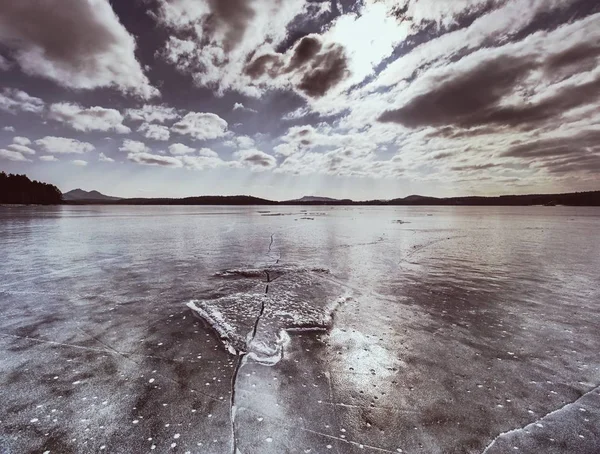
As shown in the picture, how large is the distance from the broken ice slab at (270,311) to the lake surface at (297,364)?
64 mm

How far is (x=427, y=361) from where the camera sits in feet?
19.5

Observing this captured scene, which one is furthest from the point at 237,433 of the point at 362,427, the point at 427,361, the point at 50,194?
the point at 50,194

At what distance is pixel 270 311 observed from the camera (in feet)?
28.5

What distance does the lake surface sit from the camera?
159 inches

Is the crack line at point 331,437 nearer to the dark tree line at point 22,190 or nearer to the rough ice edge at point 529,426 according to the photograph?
the rough ice edge at point 529,426

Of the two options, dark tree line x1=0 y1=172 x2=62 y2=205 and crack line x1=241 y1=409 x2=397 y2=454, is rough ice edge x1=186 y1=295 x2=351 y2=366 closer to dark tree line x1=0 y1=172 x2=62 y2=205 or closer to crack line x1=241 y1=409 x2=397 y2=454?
crack line x1=241 y1=409 x2=397 y2=454

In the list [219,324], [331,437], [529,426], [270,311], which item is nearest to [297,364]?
[331,437]

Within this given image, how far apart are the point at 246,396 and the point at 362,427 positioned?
1867mm

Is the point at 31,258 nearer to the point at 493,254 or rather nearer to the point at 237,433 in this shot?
the point at 237,433

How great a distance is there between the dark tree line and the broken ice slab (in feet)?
566

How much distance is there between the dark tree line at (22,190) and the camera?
13000cm

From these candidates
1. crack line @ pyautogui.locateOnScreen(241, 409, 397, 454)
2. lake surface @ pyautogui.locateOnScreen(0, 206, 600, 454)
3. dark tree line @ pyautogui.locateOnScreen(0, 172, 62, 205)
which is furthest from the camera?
→ dark tree line @ pyautogui.locateOnScreen(0, 172, 62, 205)

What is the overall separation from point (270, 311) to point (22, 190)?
179 m

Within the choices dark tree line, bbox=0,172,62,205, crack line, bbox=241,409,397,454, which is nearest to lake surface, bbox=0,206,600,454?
crack line, bbox=241,409,397,454
